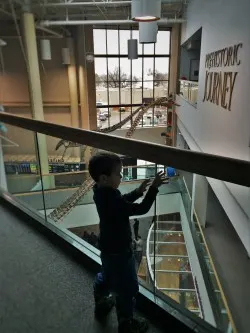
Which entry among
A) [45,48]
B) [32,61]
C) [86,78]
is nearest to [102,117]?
[86,78]

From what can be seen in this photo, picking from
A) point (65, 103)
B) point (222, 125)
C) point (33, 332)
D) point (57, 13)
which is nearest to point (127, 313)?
point (33, 332)

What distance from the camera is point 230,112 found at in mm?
4559

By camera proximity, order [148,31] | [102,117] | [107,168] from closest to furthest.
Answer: [107,168]
[148,31]
[102,117]

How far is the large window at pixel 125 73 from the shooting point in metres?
13.0

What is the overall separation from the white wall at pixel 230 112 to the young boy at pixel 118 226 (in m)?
2.90

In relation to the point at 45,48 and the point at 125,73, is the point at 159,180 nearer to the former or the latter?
the point at 45,48

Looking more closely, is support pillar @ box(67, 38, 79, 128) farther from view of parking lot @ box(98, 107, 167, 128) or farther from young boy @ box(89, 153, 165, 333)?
young boy @ box(89, 153, 165, 333)

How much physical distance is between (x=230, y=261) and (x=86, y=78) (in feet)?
30.6

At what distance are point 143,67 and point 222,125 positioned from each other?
9.72 meters

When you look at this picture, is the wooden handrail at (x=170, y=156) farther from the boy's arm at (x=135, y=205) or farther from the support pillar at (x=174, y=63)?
the support pillar at (x=174, y=63)

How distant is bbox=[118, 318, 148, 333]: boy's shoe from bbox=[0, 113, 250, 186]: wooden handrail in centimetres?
75

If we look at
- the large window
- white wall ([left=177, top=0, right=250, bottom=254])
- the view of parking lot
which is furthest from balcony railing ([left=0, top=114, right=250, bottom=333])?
the large window

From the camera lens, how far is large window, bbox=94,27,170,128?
1298cm

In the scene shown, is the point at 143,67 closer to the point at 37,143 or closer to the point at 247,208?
the point at 247,208
